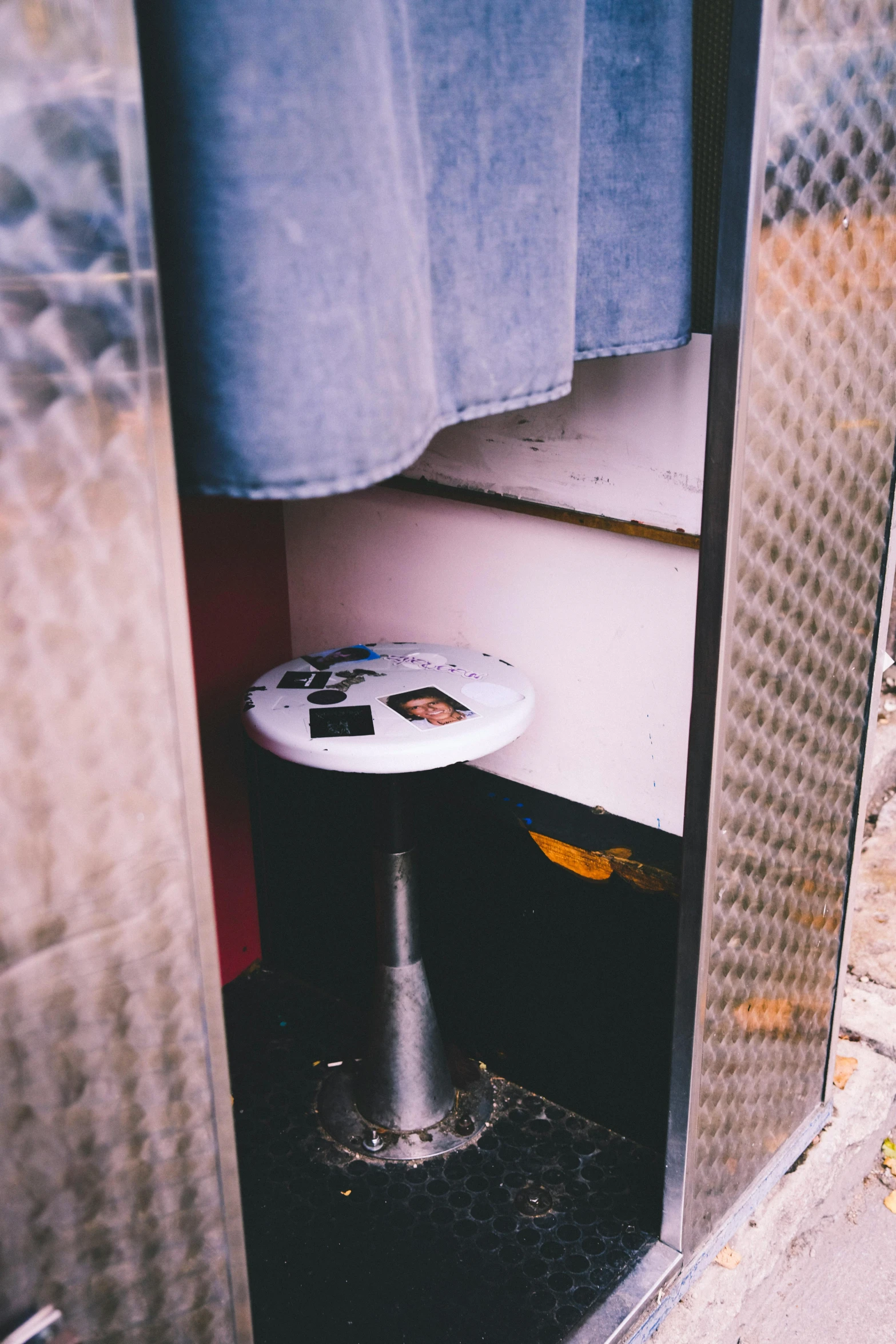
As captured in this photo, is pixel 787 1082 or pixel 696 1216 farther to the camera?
pixel 787 1082

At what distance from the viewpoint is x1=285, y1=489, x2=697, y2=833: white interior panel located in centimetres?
205

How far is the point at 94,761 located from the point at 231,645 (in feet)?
5.50

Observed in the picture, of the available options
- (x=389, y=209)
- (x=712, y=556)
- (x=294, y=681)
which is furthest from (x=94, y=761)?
(x=294, y=681)

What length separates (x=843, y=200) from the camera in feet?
5.32

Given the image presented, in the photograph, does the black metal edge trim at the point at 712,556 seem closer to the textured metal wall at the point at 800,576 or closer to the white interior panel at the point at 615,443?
the textured metal wall at the point at 800,576

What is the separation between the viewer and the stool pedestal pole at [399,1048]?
2.20 meters

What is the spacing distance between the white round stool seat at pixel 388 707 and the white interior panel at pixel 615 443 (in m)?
0.38

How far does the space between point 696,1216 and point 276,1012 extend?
1169 millimetres

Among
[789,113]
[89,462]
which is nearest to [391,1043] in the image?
[89,462]

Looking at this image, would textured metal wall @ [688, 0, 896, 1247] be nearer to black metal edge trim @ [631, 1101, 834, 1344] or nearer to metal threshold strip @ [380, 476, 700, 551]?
black metal edge trim @ [631, 1101, 834, 1344]

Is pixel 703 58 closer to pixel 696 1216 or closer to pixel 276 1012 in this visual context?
pixel 696 1216

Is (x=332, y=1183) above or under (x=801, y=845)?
under

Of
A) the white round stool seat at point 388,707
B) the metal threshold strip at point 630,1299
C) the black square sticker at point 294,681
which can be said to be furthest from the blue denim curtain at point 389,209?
the metal threshold strip at point 630,1299

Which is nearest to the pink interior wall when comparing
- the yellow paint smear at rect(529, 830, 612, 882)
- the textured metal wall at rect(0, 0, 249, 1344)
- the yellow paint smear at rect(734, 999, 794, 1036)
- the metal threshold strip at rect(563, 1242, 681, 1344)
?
the yellow paint smear at rect(529, 830, 612, 882)
